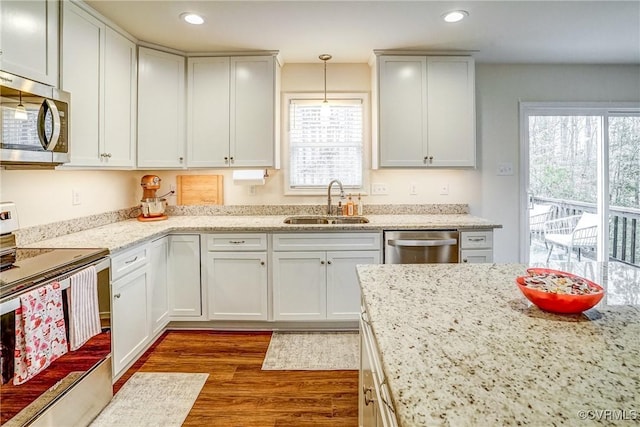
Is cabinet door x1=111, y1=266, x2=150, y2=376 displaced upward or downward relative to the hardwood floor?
upward

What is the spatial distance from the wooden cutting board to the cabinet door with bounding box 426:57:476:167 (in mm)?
2054

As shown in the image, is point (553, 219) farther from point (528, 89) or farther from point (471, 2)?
point (471, 2)

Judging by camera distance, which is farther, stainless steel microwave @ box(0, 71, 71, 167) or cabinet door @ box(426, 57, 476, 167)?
cabinet door @ box(426, 57, 476, 167)

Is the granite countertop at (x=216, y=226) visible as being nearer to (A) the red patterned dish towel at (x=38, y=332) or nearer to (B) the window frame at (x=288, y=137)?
(B) the window frame at (x=288, y=137)

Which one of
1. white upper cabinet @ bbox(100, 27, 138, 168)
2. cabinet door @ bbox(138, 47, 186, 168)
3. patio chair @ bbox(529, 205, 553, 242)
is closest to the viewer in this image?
white upper cabinet @ bbox(100, 27, 138, 168)

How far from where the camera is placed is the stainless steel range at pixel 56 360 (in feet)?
4.47

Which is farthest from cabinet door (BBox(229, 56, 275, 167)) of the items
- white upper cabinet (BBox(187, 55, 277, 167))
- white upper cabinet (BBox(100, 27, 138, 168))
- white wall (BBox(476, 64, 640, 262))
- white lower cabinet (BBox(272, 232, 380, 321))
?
white wall (BBox(476, 64, 640, 262))

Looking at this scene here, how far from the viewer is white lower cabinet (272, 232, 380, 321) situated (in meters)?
2.87

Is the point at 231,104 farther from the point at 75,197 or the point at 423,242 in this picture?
the point at 423,242

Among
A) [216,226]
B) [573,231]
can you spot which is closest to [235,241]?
[216,226]

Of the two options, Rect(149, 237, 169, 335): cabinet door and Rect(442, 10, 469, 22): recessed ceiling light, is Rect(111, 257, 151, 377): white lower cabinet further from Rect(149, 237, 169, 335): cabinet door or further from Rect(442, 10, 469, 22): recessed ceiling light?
Rect(442, 10, 469, 22): recessed ceiling light

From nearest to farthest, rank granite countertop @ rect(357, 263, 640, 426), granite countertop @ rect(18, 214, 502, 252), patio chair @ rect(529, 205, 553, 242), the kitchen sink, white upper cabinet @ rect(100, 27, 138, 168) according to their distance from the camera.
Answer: granite countertop @ rect(357, 263, 640, 426), granite countertop @ rect(18, 214, 502, 252), white upper cabinet @ rect(100, 27, 138, 168), the kitchen sink, patio chair @ rect(529, 205, 553, 242)

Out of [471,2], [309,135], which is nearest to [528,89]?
[471,2]

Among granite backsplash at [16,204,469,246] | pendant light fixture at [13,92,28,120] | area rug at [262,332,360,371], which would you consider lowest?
area rug at [262,332,360,371]
